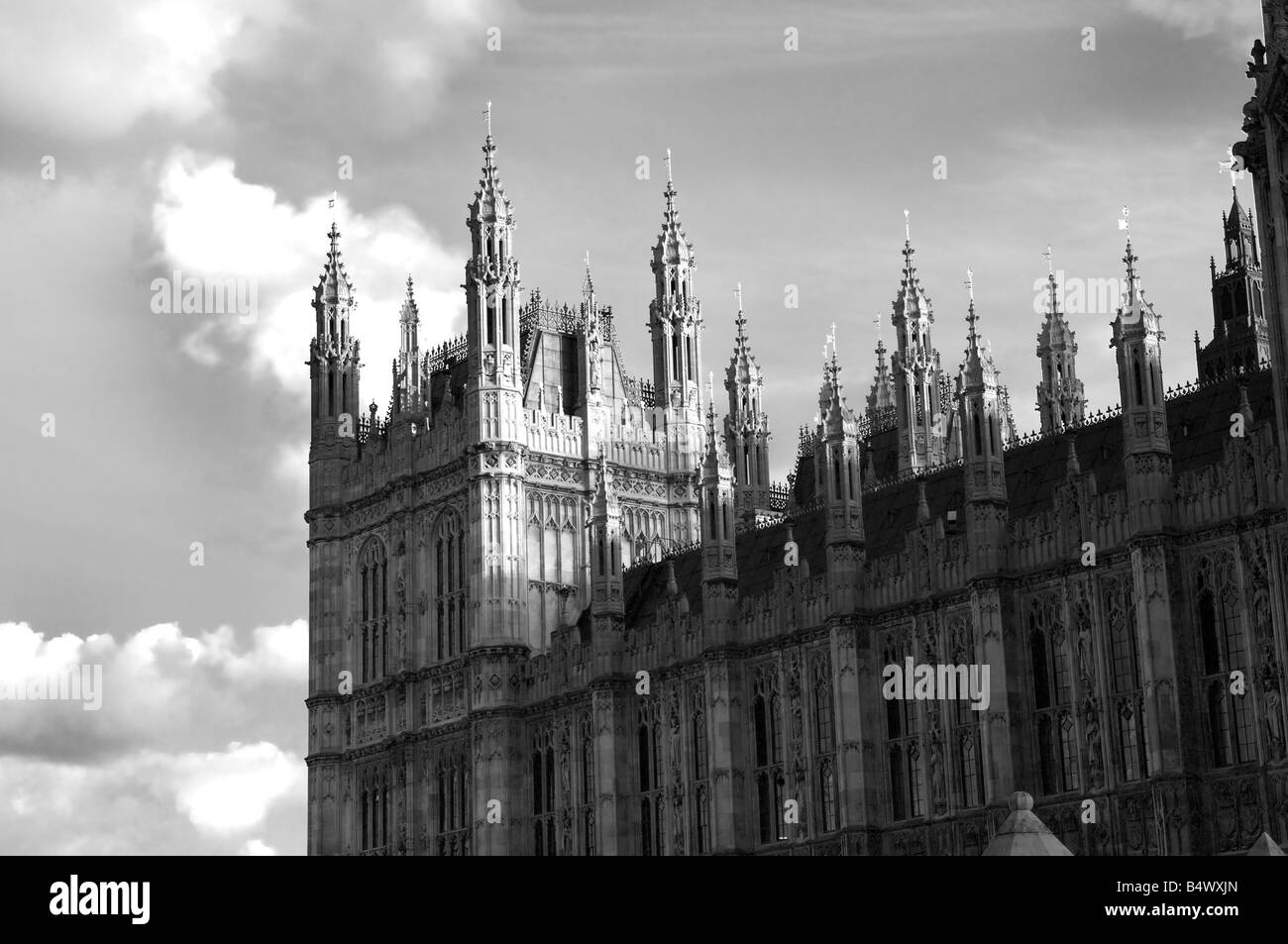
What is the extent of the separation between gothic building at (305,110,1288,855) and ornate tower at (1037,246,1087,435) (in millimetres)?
256

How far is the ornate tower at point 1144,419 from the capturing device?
2175 inches

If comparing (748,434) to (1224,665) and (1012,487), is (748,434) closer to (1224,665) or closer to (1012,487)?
(1012,487)

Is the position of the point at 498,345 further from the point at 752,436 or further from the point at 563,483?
the point at 752,436

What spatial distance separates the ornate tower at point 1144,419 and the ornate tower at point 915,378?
85.2ft

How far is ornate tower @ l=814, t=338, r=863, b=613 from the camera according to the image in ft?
210

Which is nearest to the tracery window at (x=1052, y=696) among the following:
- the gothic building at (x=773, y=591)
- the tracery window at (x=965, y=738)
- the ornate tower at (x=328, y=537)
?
the gothic building at (x=773, y=591)

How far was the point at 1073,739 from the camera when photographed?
5759 cm

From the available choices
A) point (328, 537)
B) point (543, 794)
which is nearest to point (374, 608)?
point (328, 537)

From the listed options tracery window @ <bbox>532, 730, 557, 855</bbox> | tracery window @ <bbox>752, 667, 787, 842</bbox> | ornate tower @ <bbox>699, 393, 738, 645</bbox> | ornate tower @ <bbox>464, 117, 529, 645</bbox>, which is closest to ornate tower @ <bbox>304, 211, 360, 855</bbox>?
ornate tower @ <bbox>464, 117, 529, 645</bbox>

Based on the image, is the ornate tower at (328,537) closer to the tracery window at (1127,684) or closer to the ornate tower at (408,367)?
the ornate tower at (408,367)

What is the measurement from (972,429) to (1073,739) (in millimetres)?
8935

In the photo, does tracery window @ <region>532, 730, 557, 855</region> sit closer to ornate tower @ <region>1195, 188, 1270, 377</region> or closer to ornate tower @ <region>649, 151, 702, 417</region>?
ornate tower @ <region>649, 151, 702, 417</region>

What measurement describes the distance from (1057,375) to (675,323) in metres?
14.7
